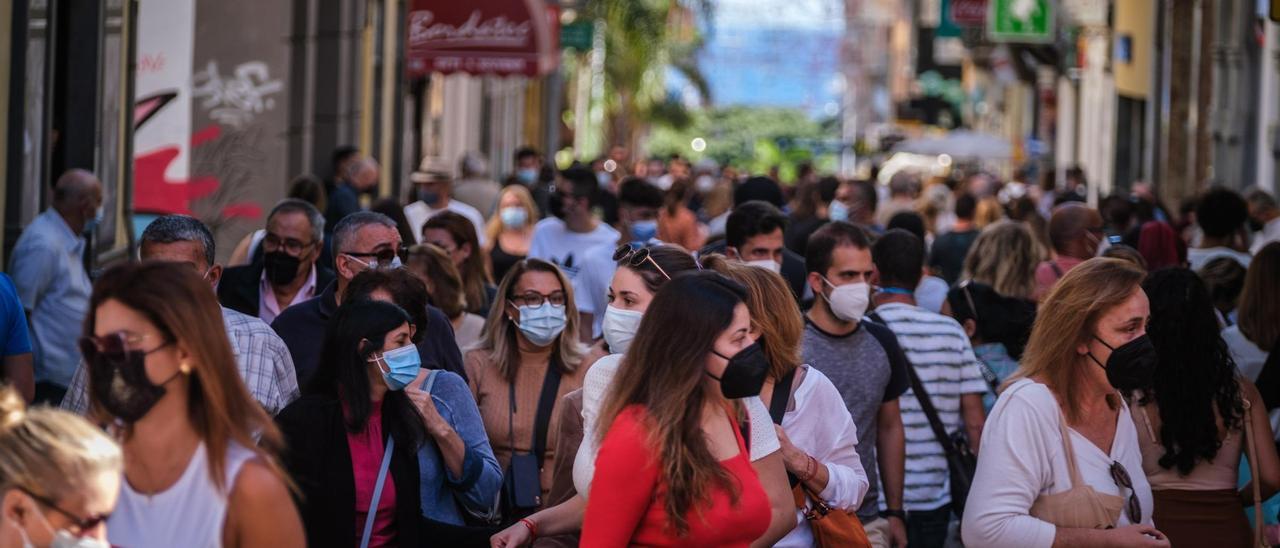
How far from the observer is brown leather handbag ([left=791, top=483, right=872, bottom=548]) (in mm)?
5586

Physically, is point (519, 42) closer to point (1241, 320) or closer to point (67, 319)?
point (67, 319)

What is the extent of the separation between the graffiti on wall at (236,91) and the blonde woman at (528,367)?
9.95 metres

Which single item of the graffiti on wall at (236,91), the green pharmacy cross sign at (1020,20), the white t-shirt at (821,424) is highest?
the green pharmacy cross sign at (1020,20)

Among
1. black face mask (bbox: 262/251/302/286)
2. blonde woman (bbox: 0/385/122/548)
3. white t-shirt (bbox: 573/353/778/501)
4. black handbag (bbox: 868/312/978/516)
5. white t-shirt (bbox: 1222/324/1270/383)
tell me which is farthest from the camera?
white t-shirt (bbox: 1222/324/1270/383)

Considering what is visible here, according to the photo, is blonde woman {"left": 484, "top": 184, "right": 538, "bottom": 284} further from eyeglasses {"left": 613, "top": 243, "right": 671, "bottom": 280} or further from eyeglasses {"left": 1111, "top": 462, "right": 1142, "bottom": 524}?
eyeglasses {"left": 1111, "top": 462, "right": 1142, "bottom": 524}

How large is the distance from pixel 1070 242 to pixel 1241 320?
7.59ft

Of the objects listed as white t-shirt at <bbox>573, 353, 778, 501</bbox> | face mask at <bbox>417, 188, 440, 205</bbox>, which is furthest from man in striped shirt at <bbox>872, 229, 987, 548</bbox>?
face mask at <bbox>417, 188, 440, 205</bbox>

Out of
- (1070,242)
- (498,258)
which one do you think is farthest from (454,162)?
(1070,242)

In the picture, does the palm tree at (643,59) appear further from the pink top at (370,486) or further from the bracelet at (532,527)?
the pink top at (370,486)

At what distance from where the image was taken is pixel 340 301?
23.6 feet

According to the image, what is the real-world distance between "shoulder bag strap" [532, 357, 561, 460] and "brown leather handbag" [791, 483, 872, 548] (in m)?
1.69

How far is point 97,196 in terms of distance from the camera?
32.6 ft

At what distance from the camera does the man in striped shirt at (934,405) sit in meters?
7.56

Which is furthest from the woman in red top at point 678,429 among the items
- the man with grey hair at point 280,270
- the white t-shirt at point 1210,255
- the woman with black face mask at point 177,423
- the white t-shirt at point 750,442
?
the white t-shirt at point 1210,255
